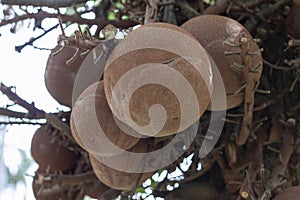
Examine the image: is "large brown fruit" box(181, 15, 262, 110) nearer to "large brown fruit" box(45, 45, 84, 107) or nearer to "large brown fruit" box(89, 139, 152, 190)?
"large brown fruit" box(89, 139, 152, 190)

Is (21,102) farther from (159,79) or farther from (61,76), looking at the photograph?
(159,79)

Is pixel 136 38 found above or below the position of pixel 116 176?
above

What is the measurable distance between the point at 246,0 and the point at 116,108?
0.34m

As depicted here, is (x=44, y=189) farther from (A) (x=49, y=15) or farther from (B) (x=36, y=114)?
(A) (x=49, y=15)

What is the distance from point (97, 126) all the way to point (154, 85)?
127mm

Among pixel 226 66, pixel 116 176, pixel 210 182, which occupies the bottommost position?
pixel 210 182

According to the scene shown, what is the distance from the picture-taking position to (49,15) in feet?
2.88

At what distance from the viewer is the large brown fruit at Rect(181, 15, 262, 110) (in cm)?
70

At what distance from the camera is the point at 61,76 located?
893 millimetres

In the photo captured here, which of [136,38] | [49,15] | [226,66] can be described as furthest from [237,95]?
[49,15]

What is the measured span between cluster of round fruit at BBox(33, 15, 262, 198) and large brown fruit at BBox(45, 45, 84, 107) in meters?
0.08

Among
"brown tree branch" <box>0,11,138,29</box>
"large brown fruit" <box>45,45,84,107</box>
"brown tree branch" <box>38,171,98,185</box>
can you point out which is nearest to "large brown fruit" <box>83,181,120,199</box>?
"brown tree branch" <box>38,171,98,185</box>

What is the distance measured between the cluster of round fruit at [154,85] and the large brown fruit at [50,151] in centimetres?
17

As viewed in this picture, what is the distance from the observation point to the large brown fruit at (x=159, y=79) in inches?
24.4
